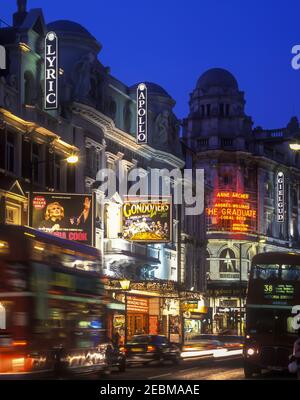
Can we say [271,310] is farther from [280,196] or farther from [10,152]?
[280,196]

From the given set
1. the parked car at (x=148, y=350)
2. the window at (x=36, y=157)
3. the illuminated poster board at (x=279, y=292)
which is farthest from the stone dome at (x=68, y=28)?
the illuminated poster board at (x=279, y=292)

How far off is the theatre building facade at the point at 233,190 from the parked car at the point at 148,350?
54550mm

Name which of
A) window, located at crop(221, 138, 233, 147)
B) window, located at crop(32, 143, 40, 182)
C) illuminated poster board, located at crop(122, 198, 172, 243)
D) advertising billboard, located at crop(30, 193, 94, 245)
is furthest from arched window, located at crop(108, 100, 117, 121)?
window, located at crop(221, 138, 233, 147)

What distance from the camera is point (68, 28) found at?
58188 millimetres

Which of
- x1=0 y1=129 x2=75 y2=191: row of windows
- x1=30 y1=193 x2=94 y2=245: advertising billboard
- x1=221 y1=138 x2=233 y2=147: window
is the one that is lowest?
x1=30 y1=193 x2=94 y2=245: advertising billboard

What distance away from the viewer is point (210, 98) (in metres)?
108

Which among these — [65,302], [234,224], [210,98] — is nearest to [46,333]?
[65,302]

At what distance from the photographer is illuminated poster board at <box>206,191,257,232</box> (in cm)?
9969

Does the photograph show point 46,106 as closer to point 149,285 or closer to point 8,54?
point 8,54

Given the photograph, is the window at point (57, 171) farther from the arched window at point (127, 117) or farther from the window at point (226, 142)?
the window at point (226, 142)

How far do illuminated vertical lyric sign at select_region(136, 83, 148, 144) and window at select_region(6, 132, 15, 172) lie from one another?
52.5ft

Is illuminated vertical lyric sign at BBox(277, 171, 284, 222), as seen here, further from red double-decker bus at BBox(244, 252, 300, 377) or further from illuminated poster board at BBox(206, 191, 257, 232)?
red double-decker bus at BBox(244, 252, 300, 377)
